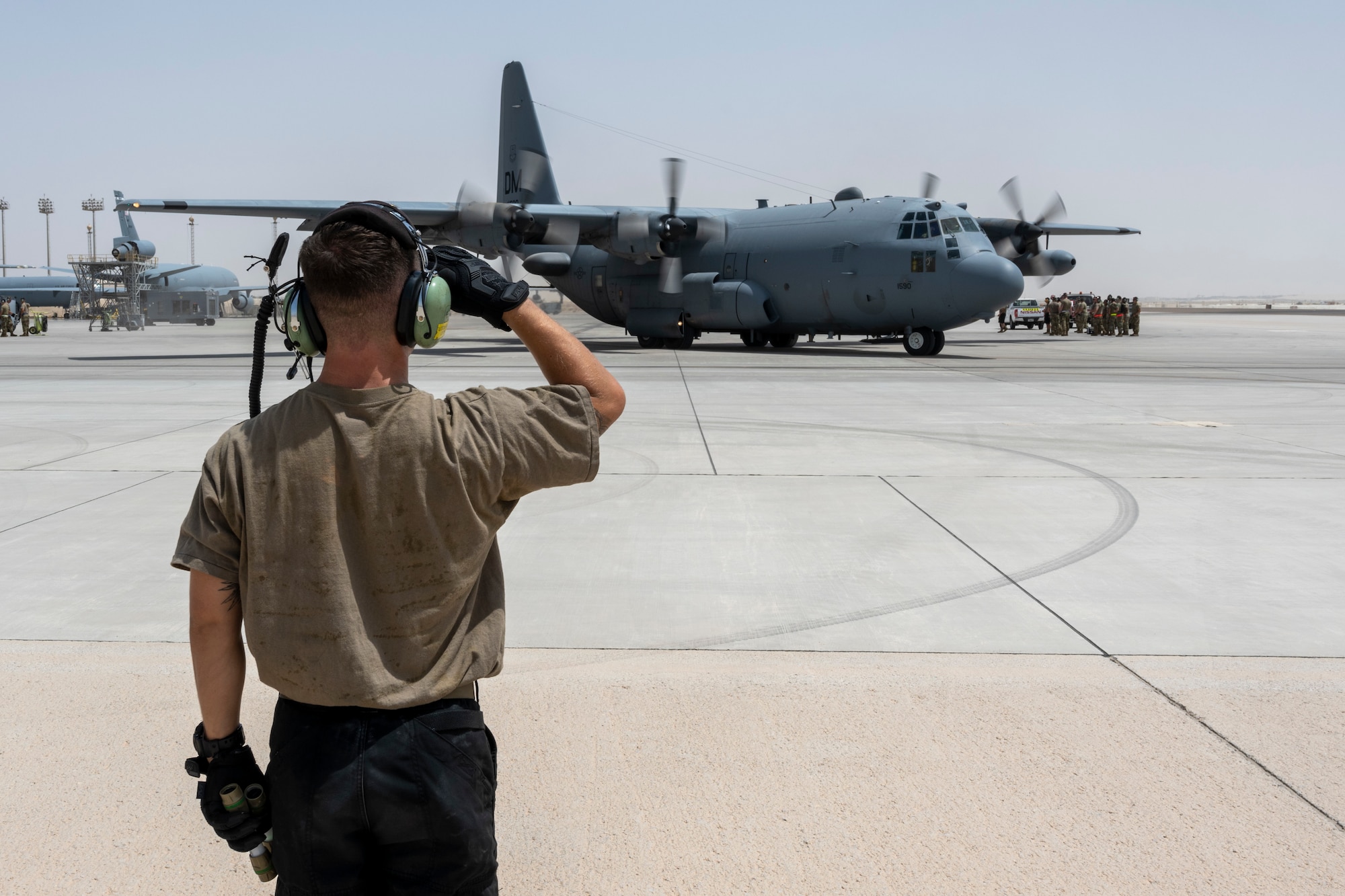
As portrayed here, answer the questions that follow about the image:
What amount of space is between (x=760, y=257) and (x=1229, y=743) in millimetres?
23839

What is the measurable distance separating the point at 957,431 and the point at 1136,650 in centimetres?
701

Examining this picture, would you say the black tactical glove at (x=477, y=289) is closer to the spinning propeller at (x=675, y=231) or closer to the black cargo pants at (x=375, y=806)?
the black cargo pants at (x=375, y=806)

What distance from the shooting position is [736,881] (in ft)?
9.25

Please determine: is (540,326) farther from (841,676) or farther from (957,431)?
(957,431)

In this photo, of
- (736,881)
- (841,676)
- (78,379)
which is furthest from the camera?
(78,379)

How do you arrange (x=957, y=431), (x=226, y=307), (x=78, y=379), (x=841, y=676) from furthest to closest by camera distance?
(x=226, y=307)
(x=78, y=379)
(x=957, y=431)
(x=841, y=676)

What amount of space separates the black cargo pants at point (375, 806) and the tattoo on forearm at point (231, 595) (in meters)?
0.23

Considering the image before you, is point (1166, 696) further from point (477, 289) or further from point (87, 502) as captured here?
point (87, 502)

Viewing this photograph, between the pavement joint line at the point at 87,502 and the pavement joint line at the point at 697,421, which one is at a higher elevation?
the pavement joint line at the point at 697,421

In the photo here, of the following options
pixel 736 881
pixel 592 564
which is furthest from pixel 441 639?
pixel 592 564

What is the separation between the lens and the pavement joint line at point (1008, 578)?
4723 mm

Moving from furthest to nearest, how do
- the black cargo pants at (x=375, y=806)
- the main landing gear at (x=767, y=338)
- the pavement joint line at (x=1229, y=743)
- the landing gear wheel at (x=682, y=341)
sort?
the main landing gear at (x=767, y=338) → the landing gear wheel at (x=682, y=341) → the pavement joint line at (x=1229, y=743) → the black cargo pants at (x=375, y=806)

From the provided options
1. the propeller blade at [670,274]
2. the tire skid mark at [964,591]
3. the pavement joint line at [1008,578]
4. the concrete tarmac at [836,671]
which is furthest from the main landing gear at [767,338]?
the pavement joint line at [1008,578]

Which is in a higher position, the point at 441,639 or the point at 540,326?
the point at 540,326
